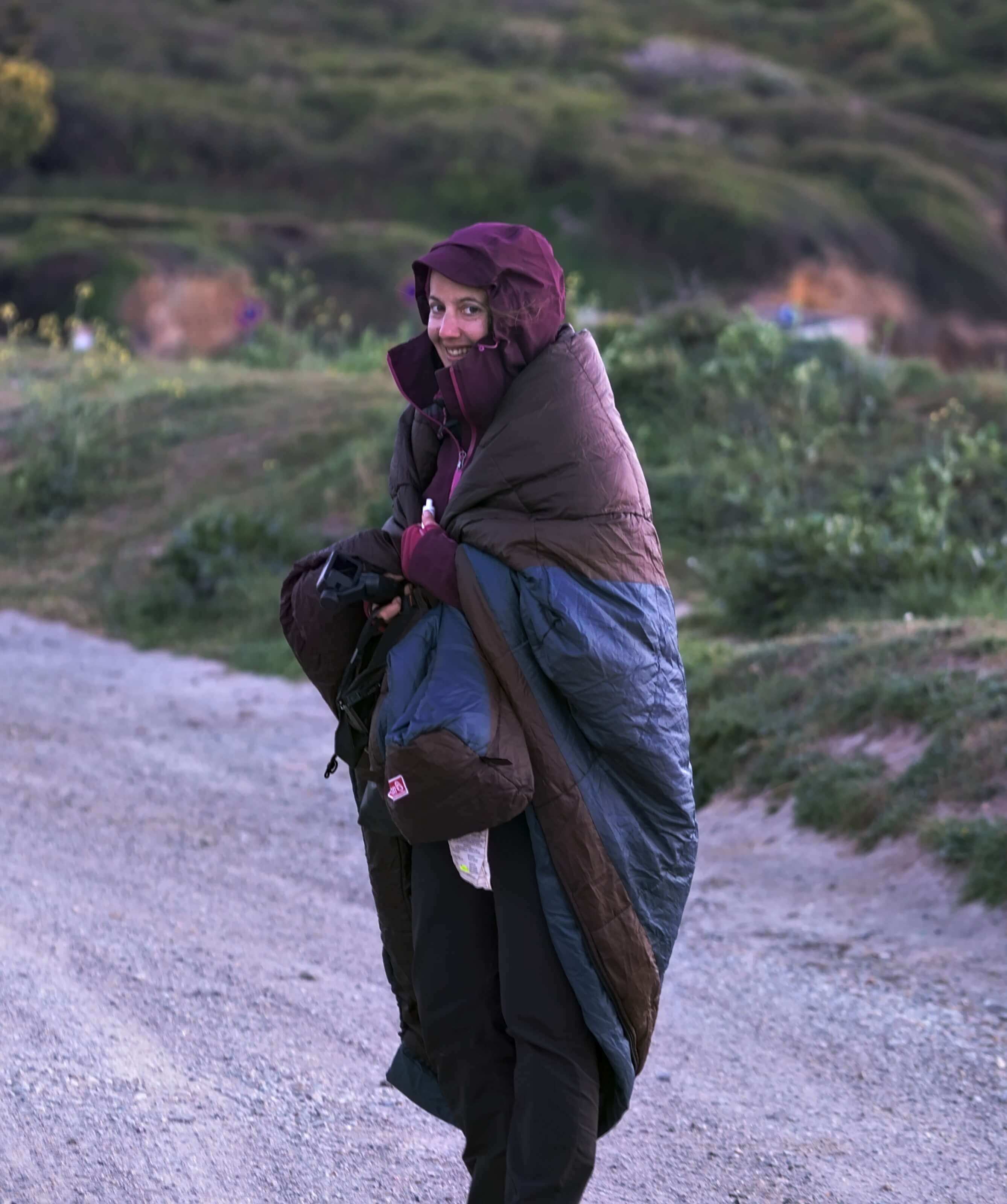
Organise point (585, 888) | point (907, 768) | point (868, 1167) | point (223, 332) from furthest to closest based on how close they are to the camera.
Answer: point (223, 332)
point (907, 768)
point (868, 1167)
point (585, 888)

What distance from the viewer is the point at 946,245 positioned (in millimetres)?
35938

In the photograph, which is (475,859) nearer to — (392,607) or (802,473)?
(392,607)

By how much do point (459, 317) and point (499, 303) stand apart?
0.31 feet

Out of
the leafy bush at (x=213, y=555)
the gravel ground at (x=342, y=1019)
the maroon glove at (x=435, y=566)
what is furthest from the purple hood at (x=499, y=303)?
the leafy bush at (x=213, y=555)

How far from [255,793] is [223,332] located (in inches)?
814

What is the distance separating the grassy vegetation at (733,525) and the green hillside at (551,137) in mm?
14410

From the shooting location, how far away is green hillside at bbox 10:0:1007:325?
34250mm

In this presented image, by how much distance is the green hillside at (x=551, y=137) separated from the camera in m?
34.2

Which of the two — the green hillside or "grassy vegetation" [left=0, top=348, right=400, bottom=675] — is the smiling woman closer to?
"grassy vegetation" [left=0, top=348, right=400, bottom=675]

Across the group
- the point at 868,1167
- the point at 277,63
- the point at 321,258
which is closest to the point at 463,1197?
the point at 868,1167

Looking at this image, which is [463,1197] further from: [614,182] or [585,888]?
[614,182]

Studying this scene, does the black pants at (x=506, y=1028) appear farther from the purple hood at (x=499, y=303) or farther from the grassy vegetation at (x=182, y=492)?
the grassy vegetation at (x=182, y=492)

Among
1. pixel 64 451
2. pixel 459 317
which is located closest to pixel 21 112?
pixel 64 451

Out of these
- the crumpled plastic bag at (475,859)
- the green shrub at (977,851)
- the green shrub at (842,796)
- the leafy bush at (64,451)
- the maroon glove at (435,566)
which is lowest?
the leafy bush at (64,451)
